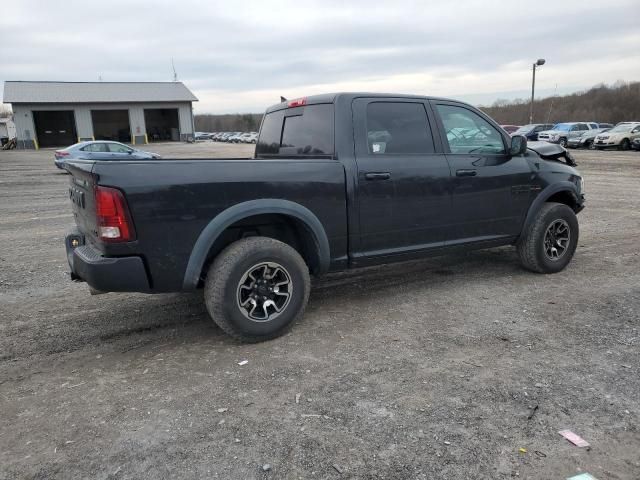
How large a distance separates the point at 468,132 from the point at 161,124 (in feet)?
191

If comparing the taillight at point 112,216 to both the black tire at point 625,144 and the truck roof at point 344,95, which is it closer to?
the truck roof at point 344,95

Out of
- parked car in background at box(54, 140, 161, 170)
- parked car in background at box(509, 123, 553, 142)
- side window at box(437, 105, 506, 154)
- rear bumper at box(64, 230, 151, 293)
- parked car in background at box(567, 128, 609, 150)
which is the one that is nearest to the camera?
rear bumper at box(64, 230, 151, 293)

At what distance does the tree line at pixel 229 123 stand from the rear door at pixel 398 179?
9907 cm

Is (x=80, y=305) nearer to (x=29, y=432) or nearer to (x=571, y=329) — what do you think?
(x=29, y=432)

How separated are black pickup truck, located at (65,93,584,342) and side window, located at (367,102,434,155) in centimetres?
1

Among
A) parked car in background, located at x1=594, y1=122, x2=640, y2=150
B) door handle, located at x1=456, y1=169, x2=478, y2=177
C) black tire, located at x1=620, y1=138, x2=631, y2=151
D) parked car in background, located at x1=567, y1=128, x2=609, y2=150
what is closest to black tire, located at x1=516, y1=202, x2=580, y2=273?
door handle, located at x1=456, y1=169, x2=478, y2=177

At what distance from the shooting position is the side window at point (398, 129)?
4.56 metres

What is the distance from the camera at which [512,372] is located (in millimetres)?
3525

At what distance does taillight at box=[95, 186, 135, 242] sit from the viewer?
3.42 m

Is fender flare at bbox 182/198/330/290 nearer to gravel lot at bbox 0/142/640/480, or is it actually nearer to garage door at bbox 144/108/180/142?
gravel lot at bbox 0/142/640/480

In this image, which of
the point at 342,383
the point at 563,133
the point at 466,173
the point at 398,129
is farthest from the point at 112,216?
the point at 563,133

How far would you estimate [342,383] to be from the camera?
11.2ft

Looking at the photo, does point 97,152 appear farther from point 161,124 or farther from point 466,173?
point 161,124

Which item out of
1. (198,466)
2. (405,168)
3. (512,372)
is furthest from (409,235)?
(198,466)
